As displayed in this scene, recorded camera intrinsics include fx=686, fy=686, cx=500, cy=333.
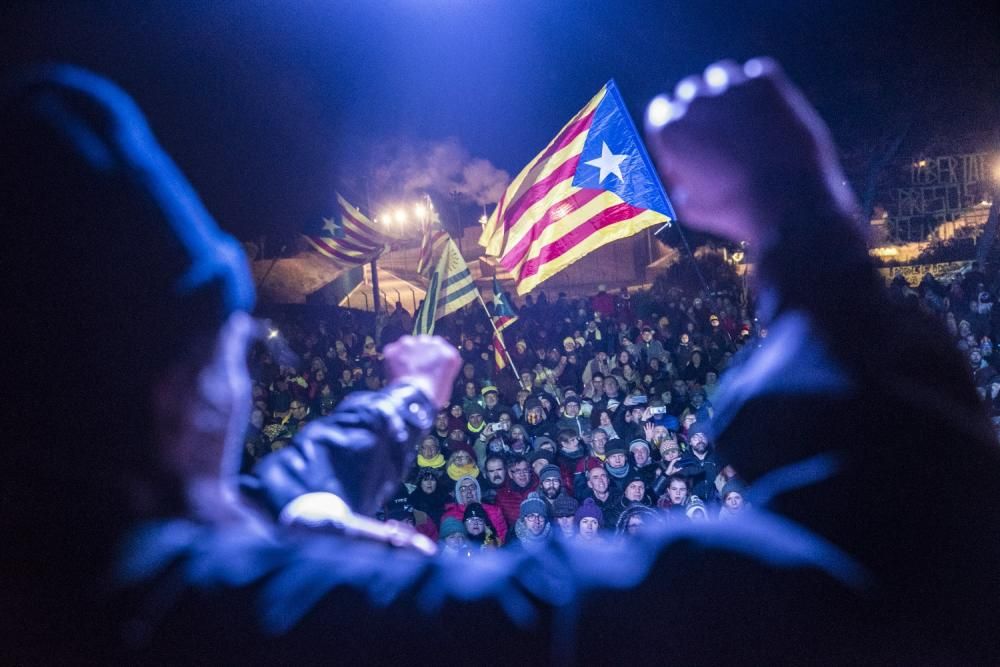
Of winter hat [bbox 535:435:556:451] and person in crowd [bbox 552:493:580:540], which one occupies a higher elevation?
winter hat [bbox 535:435:556:451]

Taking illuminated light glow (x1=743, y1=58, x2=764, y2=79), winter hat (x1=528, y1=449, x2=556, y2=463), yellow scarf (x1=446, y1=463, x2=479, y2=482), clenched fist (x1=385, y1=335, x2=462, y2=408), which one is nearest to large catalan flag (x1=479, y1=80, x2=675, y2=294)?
winter hat (x1=528, y1=449, x2=556, y2=463)

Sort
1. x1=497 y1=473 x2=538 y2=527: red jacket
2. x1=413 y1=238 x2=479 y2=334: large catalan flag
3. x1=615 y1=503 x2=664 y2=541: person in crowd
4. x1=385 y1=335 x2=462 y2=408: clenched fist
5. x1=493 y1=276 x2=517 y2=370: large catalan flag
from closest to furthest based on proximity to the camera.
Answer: x1=385 y1=335 x2=462 y2=408: clenched fist
x1=615 y1=503 x2=664 y2=541: person in crowd
x1=497 y1=473 x2=538 y2=527: red jacket
x1=413 y1=238 x2=479 y2=334: large catalan flag
x1=493 y1=276 x2=517 y2=370: large catalan flag

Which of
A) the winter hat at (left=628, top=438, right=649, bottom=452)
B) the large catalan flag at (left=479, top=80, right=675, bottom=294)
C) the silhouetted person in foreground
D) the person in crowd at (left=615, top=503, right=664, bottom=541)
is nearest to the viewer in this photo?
the silhouetted person in foreground

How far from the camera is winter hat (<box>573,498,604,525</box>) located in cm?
604

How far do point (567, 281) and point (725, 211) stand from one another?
72.4 ft

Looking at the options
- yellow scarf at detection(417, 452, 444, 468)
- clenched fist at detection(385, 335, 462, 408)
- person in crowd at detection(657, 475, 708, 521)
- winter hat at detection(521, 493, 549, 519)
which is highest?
clenched fist at detection(385, 335, 462, 408)

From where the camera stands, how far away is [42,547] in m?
0.68

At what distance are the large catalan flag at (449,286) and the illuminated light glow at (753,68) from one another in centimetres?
706

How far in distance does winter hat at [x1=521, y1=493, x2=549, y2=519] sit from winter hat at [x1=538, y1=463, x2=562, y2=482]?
1.56 feet

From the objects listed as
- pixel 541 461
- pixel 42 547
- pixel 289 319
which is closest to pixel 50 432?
pixel 42 547

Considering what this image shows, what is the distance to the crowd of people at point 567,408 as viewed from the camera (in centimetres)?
623

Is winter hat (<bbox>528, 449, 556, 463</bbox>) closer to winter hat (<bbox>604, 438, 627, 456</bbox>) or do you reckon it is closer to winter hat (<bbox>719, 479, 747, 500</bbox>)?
winter hat (<bbox>604, 438, 627, 456</bbox>)

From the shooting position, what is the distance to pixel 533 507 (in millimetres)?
5926

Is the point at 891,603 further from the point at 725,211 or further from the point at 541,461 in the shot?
the point at 541,461
